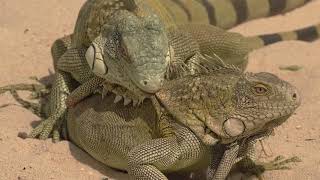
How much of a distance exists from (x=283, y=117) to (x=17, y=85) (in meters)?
3.26

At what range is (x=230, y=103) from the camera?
5121mm

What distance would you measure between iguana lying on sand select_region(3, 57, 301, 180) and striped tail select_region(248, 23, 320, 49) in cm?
318

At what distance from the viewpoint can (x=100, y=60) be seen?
5664 mm

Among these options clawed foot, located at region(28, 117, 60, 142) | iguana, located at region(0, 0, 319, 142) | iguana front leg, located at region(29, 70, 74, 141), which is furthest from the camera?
iguana front leg, located at region(29, 70, 74, 141)

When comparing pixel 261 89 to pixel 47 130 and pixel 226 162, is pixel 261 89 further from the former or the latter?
pixel 47 130

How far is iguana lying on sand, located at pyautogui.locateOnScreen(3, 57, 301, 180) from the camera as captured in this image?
16.5ft

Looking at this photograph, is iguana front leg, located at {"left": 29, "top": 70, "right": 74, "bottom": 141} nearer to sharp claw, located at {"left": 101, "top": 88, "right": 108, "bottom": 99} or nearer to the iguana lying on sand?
sharp claw, located at {"left": 101, "top": 88, "right": 108, "bottom": 99}

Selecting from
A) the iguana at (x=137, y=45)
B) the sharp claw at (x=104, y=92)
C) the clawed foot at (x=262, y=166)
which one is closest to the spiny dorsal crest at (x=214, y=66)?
the iguana at (x=137, y=45)

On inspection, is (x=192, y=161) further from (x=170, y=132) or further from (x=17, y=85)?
(x=17, y=85)

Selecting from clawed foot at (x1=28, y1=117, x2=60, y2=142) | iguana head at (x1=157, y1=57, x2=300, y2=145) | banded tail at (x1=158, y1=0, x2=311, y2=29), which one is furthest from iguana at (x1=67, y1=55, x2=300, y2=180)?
banded tail at (x1=158, y1=0, x2=311, y2=29)

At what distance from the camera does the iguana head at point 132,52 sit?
17.0ft

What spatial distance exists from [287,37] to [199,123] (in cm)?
389

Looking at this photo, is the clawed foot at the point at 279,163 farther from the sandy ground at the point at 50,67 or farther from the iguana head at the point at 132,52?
the iguana head at the point at 132,52

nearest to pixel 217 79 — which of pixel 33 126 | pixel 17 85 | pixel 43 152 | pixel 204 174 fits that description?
pixel 204 174
